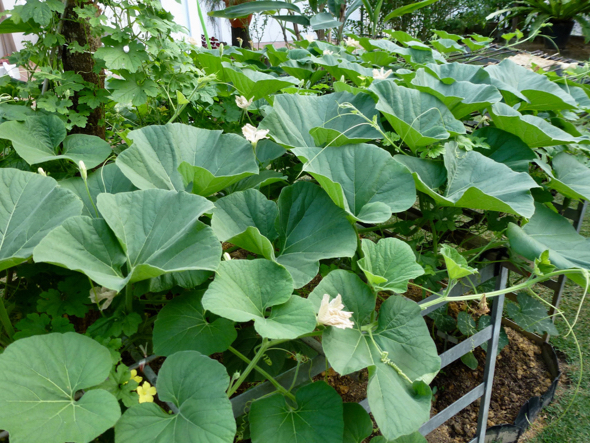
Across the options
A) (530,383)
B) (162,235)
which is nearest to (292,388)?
(162,235)

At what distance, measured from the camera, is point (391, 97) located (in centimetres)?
115

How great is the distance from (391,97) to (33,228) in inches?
35.7

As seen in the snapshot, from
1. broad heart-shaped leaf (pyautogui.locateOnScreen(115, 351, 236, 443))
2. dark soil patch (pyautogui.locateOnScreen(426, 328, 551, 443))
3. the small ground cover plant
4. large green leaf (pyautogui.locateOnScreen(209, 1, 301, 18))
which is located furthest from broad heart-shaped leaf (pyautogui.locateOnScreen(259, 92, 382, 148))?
large green leaf (pyautogui.locateOnScreen(209, 1, 301, 18))

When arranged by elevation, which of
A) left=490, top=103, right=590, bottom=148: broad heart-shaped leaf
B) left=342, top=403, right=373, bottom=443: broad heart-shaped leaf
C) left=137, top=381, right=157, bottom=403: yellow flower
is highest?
left=490, top=103, right=590, bottom=148: broad heart-shaped leaf

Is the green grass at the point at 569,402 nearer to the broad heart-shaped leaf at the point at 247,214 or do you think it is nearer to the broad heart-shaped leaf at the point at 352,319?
the broad heart-shaped leaf at the point at 352,319

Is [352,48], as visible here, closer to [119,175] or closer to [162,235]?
[119,175]

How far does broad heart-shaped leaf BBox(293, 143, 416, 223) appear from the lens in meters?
0.88

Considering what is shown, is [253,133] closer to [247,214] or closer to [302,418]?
[247,214]

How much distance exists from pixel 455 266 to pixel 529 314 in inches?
47.8

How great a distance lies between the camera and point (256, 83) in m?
1.22

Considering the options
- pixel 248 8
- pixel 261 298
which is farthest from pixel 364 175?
pixel 248 8

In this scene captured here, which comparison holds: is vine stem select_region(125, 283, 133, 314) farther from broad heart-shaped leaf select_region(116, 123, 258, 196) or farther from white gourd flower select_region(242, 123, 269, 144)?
white gourd flower select_region(242, 123, 269, 144)

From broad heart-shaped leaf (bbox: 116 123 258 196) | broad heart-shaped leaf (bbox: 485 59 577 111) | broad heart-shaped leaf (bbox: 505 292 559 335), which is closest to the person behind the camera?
broad heart-shaped leaf (bbox: 116 123 258 196)

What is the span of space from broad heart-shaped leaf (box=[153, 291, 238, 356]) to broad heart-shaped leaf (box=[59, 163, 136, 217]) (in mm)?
282
